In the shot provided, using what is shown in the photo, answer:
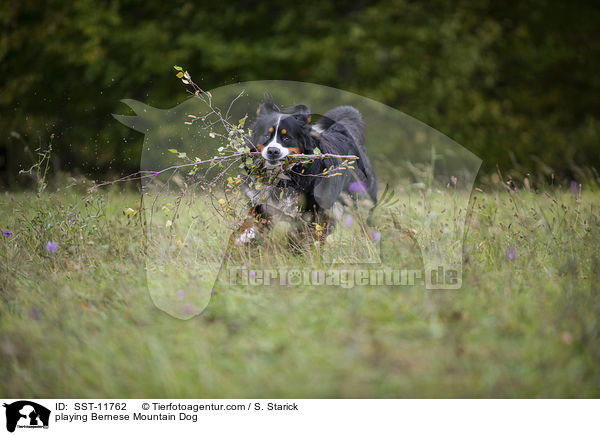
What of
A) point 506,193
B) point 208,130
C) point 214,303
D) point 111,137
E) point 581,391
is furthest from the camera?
point 111,137

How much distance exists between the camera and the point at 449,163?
603 centimetres

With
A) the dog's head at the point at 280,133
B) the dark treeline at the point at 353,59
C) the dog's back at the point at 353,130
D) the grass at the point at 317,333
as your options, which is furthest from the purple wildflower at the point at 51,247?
the dark treeline at the point at 353,59

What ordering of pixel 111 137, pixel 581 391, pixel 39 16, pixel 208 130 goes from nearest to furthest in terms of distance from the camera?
1. pixel 581 391
2. pixel 208 130
3. pixel 111 137
4. pixel 39 16

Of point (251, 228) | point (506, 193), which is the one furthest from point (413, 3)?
point (251, 228)

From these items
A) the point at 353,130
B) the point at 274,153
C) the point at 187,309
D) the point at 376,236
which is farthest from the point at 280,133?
the point at 187,309

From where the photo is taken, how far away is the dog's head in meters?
3.05

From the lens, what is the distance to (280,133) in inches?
126

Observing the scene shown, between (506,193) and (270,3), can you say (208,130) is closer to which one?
(506,193)

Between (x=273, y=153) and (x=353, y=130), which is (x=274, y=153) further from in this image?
(x=353, y=130)

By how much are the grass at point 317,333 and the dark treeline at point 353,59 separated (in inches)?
160

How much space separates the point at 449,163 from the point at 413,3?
2.58 m
